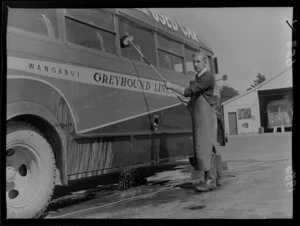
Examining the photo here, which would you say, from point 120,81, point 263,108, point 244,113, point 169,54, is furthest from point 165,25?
point 263,108

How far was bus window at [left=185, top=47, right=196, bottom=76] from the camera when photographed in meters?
3.66

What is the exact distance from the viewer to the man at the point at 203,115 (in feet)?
11.4

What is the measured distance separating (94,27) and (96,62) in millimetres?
319

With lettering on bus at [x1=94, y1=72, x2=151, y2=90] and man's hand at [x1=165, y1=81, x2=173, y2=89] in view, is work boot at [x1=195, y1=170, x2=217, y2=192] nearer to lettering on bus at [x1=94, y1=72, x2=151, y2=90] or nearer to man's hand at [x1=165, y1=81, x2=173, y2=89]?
man's hand at [x1=165, y1=81, x2=173, y2=89]

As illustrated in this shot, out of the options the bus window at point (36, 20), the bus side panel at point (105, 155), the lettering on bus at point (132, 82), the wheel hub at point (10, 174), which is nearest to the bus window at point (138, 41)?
the lettering on bus at point (132, 82)

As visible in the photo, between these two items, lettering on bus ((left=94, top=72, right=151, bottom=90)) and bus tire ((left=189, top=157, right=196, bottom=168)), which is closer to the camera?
lettering on bus ((left=94, top=72, right=151, bottom=90))

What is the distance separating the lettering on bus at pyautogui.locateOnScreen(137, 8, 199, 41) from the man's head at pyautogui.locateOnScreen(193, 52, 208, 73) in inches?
6.4

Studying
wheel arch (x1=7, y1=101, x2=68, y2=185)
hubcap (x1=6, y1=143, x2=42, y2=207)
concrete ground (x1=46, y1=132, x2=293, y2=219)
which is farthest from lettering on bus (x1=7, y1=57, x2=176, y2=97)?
concrete ground (x1=46, y1=132, x2=293, y2=219)

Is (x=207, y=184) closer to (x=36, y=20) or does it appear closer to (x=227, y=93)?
(x=227, y=93)

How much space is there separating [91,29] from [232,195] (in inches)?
78.1

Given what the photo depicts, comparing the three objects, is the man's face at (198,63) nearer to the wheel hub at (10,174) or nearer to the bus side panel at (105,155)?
the bus side panel at (105,155)

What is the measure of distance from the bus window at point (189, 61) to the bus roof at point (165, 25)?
3.8 inches
